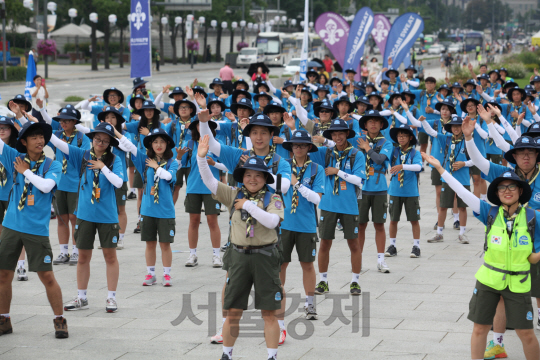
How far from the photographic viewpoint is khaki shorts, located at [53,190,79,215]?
33.1 feet

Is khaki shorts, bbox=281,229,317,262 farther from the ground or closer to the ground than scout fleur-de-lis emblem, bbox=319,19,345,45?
closer to the ground

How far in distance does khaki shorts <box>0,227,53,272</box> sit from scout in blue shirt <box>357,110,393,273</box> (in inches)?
175

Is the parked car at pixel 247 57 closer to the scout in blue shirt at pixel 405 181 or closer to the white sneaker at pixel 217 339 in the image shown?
the scout in blue shirt at pixel 405 181

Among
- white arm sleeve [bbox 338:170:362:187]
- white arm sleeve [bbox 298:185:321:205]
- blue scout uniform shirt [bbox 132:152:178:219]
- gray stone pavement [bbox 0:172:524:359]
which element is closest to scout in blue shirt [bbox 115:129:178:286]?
blue scout uniform shirt [bbox 132:152:178:219]

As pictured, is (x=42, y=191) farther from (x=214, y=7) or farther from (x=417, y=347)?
(x=214, y=7)

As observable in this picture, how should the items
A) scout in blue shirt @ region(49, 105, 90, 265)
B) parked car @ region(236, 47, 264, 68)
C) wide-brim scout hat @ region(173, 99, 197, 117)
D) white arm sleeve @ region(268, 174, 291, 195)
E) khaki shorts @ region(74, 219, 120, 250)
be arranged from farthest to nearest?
parked car @ region(236, 47, 264, 68) → wide-brim scout hat @ region(173, 99, 197, 117) → scout in blue shirt @ region(49, 105, 90, 265) → khaki shorts @ region(74, 219, 120, 250) → white arm sleeve @ region(268, 174, 291, 195)

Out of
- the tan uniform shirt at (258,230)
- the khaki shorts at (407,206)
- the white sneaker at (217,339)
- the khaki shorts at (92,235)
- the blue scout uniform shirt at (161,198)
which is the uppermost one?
the tan uniform shirt at (258,230)

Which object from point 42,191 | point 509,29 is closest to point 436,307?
point 42,191

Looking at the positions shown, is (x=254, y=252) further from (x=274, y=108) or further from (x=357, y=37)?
(x=357, y=37)

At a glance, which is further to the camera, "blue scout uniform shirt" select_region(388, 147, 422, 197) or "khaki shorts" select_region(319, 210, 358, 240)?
"blue scout uniform shirt" select_region(388, 147, 422, 197)

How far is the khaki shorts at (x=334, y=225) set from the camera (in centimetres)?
870

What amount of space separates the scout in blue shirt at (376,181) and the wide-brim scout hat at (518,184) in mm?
3627

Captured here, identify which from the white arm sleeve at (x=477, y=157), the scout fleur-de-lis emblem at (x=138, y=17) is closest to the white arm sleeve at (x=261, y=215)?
the white arm sleeve at (x=477, y=157)

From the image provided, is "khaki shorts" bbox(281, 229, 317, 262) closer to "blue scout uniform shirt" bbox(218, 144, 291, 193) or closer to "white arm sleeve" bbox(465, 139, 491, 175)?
"blue scout uniform shirt" bbox(218, 144, 291, 193)
